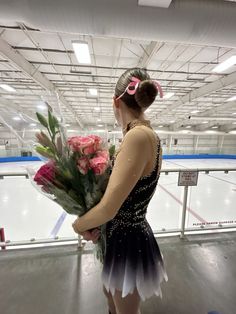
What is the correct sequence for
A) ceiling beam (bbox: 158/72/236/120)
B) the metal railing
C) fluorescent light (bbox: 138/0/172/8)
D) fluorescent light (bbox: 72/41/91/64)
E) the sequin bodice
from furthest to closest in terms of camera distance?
1. ceiling beam (bbox: 158/72/236/120)
2. fluorescent light (bbox: 72/41/91/64)
3. the metal railing
4. fluorescent light (bbox: 138/0/172/8)
5. the sequin bodice

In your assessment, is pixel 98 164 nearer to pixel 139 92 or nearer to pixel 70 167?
pixel 70 167

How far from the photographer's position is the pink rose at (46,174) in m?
0.58

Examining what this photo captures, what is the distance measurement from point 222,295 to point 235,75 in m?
5.86

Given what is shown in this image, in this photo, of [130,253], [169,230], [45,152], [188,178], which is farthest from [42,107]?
[169,230]

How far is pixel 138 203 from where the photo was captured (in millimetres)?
625

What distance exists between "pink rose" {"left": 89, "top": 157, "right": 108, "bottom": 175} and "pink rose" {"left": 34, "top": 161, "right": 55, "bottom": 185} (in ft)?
0.47

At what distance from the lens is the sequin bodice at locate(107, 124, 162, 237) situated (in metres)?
0.60

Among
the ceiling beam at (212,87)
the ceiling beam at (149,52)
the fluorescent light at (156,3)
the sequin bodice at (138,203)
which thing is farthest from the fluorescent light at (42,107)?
the ceiling beam at (212,87)

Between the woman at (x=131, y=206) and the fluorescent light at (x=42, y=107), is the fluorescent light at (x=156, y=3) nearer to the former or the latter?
the woman at (x=131, y=206)

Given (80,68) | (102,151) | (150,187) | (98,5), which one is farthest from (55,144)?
(80,68)

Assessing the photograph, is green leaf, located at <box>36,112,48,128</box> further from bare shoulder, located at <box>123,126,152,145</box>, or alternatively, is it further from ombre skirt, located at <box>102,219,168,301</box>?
ombre skirt, located at <box>102,219,168,301</box>

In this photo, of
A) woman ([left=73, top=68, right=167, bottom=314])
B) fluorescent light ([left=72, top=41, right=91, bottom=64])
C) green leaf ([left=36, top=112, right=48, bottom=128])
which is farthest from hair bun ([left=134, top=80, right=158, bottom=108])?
fluorescent light ([left=72, top=41, right=91, bottom=64])

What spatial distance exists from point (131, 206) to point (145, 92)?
0.39m

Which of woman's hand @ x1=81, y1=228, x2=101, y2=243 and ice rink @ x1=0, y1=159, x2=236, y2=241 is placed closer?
woman's hand @ x1=81, y1=228, x2=101, y2=243
